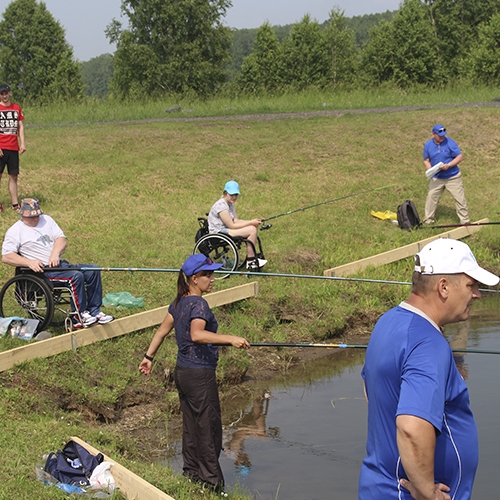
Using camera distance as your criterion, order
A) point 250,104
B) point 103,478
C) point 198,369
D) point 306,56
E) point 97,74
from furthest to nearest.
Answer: point 97,74 < point 306,56 < point 250,104 < point 198,369 < point 103,478

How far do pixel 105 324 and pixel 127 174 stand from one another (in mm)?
7395

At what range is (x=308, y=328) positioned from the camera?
9789mm

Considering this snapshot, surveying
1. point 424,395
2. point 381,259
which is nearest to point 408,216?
point 381,259

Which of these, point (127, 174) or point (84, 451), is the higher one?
point (127, 174)

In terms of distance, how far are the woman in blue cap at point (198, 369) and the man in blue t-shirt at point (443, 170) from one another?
802 cm

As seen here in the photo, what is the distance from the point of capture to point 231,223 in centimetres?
1022

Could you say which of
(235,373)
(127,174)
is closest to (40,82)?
(127,174)

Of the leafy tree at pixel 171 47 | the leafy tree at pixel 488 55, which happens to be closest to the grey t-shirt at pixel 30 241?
A: the leafy tree at pixel 488 55

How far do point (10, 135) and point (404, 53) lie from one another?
126 ft

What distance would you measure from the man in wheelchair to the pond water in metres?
1.79

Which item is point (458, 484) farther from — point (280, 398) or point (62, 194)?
point (62, 194)

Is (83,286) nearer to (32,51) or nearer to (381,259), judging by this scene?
(381,259)

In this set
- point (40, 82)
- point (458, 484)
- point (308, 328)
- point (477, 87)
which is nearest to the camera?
point (458, 484)

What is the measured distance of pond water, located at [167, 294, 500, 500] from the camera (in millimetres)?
5945
